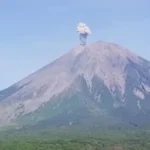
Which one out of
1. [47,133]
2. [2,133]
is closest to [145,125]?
[47,133]

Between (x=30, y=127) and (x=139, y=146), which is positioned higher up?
(x=30, y=127)

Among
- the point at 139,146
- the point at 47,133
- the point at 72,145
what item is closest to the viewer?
the point at 72,145

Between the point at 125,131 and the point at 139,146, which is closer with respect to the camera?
the point at 139,146

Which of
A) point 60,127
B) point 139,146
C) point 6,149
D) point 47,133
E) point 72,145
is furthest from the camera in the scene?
point 60,127

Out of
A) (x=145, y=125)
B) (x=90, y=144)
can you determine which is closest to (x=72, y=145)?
(x=90, y=144)

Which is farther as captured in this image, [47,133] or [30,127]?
[30,127]

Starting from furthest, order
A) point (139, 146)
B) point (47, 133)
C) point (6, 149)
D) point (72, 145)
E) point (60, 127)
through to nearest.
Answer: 1. point (60, 127)
2. point (47, 133)
3. point (139, 146)
4. point (72, 145)
5. point (6, 149)

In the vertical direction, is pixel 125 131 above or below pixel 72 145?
above

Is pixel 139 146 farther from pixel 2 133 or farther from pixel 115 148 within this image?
pixel 2 133

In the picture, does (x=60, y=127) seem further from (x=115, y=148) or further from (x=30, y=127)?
(x=115, y=148)
